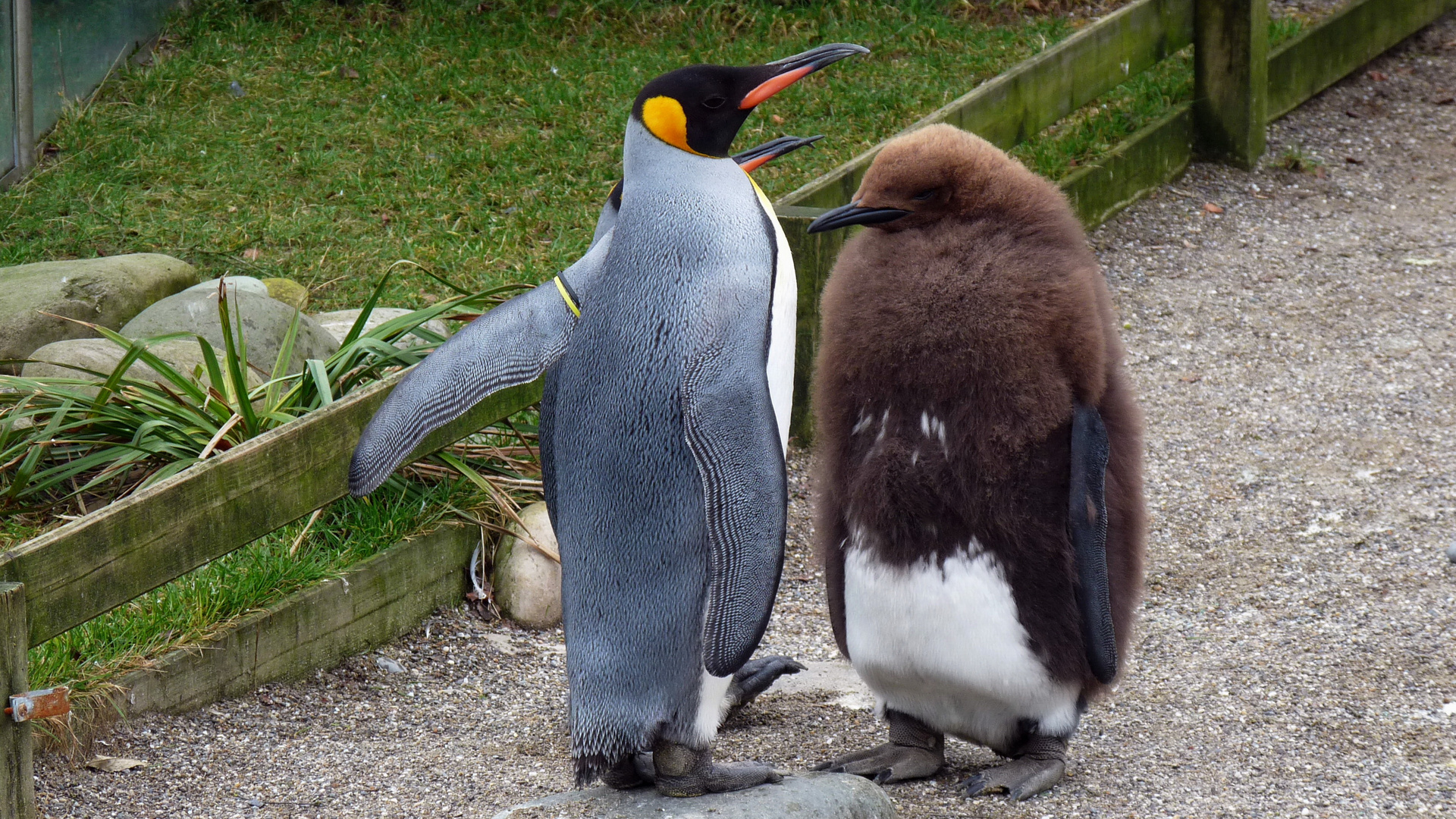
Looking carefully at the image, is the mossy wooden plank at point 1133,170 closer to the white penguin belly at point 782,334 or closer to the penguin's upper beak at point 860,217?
the penguin's upper beak at point 860,217

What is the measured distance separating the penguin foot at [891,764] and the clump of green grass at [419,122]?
2848 mm

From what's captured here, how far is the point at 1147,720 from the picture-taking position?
3043 millimetres

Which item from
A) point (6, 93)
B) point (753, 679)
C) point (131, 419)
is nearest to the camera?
point (753, 679)

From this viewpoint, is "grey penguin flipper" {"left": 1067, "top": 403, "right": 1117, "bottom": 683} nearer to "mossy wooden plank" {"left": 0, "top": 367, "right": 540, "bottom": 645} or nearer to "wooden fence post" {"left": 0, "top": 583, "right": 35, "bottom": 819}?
"mossy wooden plank" {"left": 0, "top": 367, "right": 540, "bottom": 645}

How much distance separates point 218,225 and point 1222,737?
4.62 meters

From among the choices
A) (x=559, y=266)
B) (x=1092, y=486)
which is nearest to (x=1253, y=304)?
(x=559, y=266)

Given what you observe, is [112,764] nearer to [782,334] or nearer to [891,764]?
[891,764]

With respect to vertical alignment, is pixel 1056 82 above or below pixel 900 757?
above

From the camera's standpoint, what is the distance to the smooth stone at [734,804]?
235cm

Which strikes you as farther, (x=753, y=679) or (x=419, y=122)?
(x=419, y=122)

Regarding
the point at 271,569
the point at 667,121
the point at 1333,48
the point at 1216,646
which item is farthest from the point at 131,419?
the point at 1333,48

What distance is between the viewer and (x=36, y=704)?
237 centimetres

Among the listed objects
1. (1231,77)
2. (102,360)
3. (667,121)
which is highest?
(667,121)

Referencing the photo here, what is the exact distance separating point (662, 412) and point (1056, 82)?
3.69 meters
